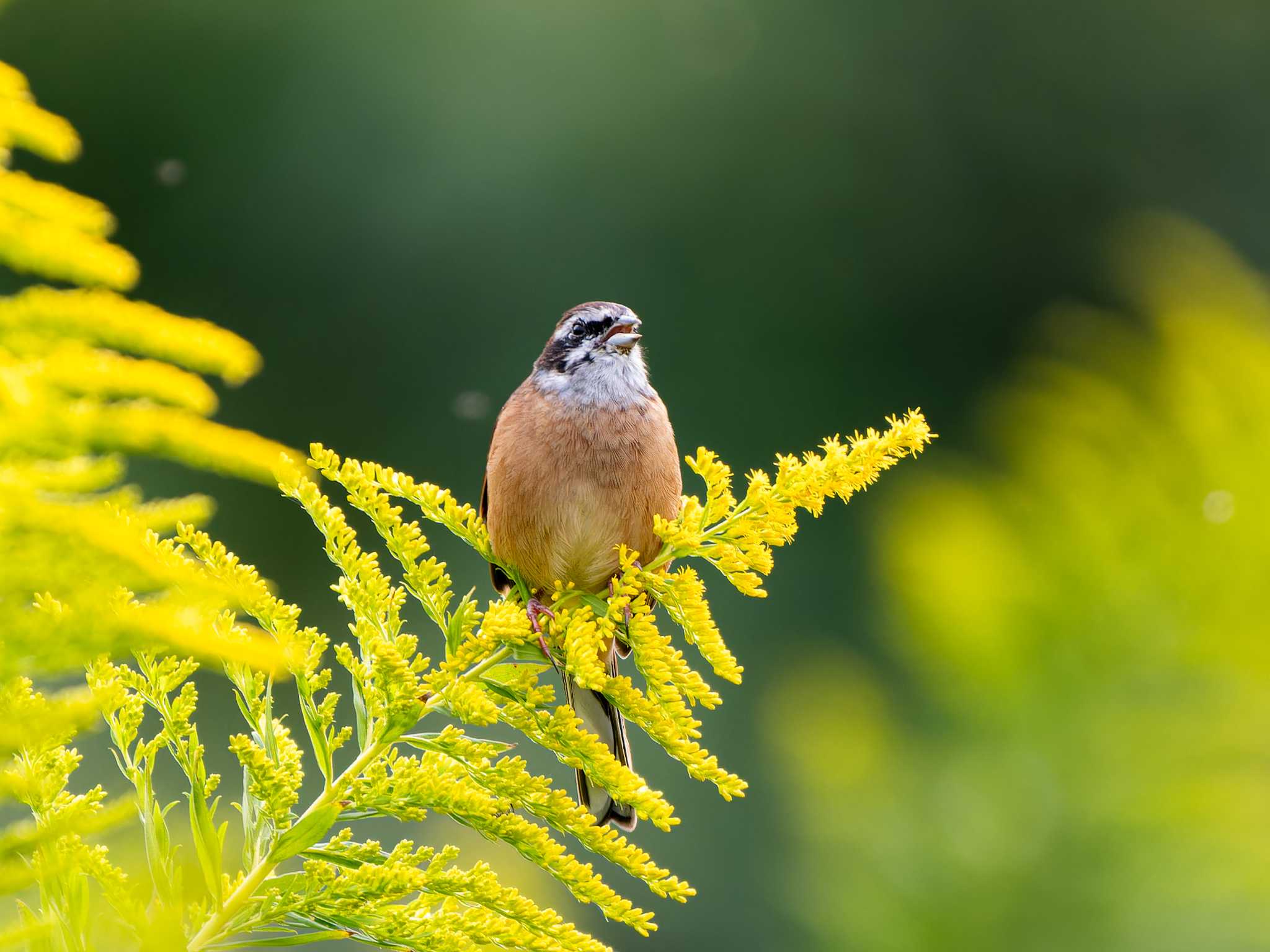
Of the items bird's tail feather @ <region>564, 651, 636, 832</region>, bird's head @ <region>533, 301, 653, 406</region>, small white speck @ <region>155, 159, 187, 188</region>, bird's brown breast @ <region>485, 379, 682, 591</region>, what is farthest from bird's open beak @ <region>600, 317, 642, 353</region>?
small white speck @ <region>155, 159, 187, 188</region>

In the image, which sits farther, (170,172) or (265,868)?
(170,172)

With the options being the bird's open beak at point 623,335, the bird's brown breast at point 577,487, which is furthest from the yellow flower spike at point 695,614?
the bird's open beak at point 623,335

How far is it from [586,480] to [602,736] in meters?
0.59

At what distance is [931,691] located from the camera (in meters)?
2.29

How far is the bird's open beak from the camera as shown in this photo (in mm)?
3305

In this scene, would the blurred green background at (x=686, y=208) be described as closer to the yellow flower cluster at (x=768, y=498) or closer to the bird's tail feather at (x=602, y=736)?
the bird's tail feather at (x=602, y=736)

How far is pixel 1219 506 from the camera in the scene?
6.52 ft

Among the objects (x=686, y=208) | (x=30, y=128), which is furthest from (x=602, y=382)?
(x=686, y=208)

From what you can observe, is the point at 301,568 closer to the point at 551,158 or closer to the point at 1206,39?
the point at 551,158

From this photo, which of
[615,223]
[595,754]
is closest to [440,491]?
[595,754]

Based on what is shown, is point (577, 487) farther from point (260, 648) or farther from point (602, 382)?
point (260, 648)

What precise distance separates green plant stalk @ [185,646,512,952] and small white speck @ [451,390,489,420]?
6.51 m

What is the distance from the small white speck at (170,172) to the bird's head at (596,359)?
18.2 feet

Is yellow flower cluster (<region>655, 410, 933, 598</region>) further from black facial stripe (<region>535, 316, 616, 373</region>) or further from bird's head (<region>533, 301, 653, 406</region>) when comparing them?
black facial stripe (<region>535, 316, 616, 373</region>)
